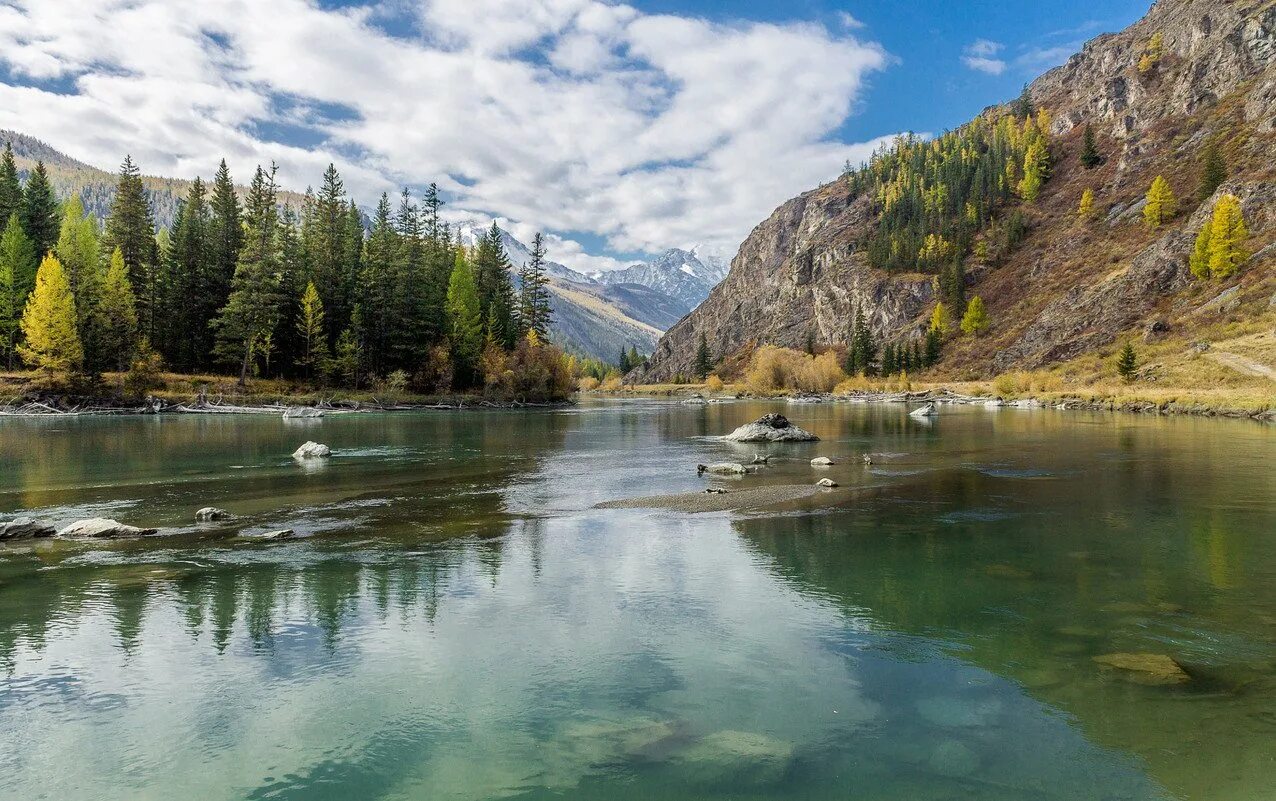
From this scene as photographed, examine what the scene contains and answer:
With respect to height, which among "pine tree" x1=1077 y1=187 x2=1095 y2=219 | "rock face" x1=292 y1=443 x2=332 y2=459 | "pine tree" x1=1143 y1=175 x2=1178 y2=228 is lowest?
"rock face" x1=292 y1=443 x2=332 y2=459

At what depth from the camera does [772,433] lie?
46750 millimetres

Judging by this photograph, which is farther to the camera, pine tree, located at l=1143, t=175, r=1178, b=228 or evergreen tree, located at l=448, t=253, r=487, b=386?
pine tree, located at l=1143, t=175, r=1178, b=228

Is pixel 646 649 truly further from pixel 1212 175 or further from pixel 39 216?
pixel 1212 175

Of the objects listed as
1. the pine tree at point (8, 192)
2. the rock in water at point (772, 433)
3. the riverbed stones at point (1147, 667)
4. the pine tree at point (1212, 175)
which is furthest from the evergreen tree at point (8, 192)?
the pine tree at point (1212, 175)

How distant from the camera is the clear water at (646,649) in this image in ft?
24.2

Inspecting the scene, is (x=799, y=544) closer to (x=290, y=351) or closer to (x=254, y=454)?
(x=254, y=454)

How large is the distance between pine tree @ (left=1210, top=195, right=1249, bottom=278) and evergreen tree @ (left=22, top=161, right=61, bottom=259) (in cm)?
17560

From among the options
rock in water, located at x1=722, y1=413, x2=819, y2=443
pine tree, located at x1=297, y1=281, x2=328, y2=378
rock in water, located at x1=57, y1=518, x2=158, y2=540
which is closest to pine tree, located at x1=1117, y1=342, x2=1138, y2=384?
rock in water, located at x1=722, y1=413, x2=819, y2=443

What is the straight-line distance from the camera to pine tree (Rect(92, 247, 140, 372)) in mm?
77000

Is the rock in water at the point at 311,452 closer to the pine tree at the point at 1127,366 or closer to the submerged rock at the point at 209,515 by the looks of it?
the submerged rock at the point at 209,515

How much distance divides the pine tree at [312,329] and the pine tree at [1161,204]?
167 meters

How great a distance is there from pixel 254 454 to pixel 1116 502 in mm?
40598

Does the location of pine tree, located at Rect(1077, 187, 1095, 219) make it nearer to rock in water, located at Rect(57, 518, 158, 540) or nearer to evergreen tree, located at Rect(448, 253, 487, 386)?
evergreen tree, located at Rect(448, 253, 487, 386)

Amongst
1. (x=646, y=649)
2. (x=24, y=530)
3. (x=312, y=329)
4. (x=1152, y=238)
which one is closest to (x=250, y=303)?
(x=312, y=329)
